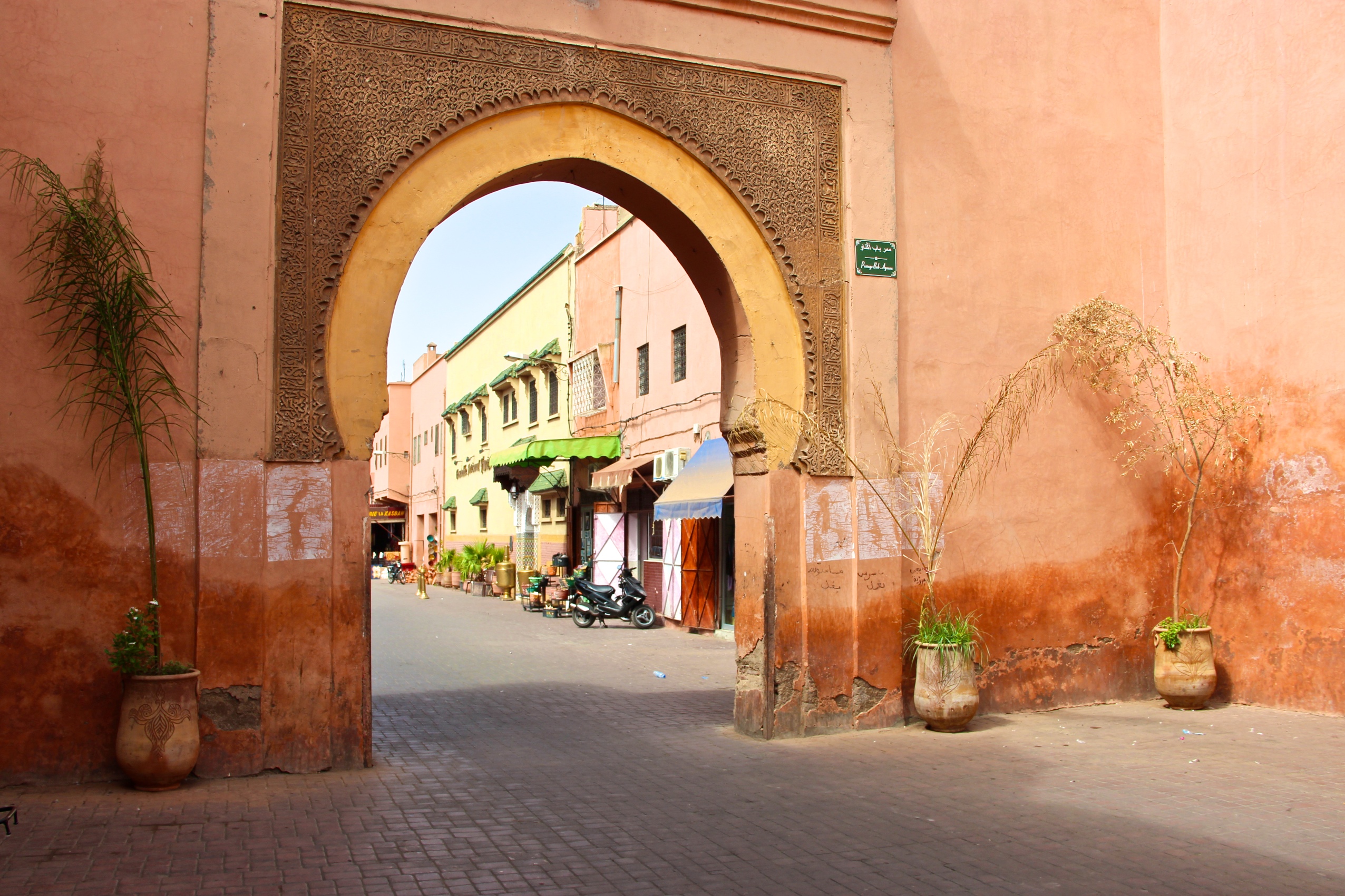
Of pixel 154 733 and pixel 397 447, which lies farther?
pixel 397 447

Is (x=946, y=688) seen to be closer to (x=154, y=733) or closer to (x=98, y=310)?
(x=154, y=733)

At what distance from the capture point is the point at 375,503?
52.0 metres

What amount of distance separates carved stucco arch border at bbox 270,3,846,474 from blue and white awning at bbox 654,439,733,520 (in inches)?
241

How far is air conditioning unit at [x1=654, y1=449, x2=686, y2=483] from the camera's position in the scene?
17359 mm

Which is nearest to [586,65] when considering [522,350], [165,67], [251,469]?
[165,67]

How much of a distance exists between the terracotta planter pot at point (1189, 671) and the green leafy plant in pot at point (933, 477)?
1.62m

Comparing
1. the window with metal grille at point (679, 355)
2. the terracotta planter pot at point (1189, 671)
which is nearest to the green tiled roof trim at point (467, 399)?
the window with metal grille at point (679, 355)

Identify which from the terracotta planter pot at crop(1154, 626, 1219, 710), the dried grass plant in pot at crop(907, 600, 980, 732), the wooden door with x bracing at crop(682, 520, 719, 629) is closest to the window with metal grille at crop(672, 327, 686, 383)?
the wooden door with x bracing at crop(682, 520, 719, 629)

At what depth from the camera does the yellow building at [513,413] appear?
83.7 ft

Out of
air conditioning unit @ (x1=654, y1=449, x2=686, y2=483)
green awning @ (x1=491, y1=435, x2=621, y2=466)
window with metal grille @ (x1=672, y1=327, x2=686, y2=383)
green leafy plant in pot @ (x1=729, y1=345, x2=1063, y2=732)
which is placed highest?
window with metal grille @ (x1=672, y1=327, x2=686, y2=383)

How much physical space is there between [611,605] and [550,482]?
6379 millimetres

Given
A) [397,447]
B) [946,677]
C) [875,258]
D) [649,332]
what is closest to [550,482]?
[649,332]

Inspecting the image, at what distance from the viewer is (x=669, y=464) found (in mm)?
17703

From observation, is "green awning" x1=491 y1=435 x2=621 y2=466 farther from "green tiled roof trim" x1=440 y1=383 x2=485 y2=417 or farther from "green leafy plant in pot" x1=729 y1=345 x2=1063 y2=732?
"green leafy plant in pot" x1=729 y1=345 x2=1063 y2=732
